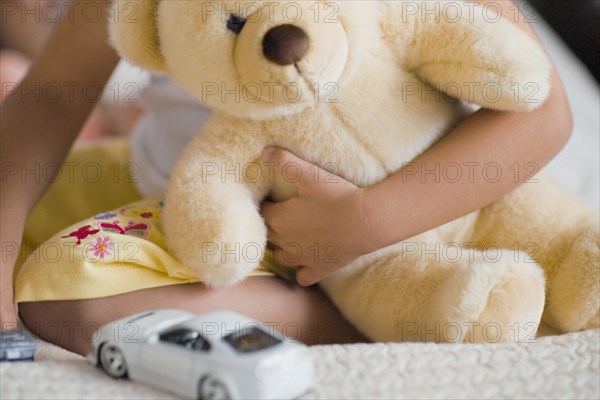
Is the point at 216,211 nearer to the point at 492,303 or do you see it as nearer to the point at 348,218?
the point at 348,218

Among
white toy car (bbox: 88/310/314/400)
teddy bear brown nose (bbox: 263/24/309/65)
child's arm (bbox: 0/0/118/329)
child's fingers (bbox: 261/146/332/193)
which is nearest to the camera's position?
white toy car (bbox: 88/310/314/400)

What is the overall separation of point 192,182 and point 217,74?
11 cm

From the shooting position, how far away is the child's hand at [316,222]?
0.71 meters

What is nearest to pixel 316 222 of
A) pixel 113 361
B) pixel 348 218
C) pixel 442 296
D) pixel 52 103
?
pixel 348 218

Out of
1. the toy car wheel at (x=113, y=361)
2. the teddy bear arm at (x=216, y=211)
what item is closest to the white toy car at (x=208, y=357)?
the toy car wheel at (x=113, y=361)

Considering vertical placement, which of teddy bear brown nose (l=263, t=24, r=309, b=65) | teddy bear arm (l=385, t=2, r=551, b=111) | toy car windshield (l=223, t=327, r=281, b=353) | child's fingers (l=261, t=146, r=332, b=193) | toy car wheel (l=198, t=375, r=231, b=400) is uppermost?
teddy bear brown nose (l=263, t=24, r=309, b=65)

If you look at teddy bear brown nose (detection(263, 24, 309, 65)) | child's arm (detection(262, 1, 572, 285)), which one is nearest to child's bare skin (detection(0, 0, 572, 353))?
child's arm (detection(262, 1, 572, 285))

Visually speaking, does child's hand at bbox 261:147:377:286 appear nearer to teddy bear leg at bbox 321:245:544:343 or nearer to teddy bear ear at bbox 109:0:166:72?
teddy bear leg at bbox 321:245:544:343

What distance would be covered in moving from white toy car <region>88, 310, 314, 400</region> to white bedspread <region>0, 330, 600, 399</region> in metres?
0.02

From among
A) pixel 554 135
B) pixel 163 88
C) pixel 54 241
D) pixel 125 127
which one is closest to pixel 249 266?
pixel 54 241

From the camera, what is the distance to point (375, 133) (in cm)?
70

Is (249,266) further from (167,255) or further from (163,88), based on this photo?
(163,88)

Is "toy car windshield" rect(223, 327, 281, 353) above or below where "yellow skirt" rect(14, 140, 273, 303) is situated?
above

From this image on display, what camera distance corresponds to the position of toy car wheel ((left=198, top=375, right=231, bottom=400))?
505 millimetres
